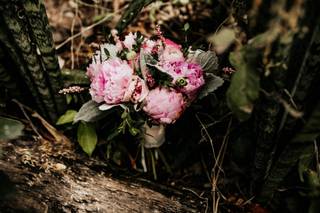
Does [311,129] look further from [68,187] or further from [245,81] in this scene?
[68,187]

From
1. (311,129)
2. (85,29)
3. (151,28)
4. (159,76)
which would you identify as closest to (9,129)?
(159,76)

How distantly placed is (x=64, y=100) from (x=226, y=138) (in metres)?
0.47

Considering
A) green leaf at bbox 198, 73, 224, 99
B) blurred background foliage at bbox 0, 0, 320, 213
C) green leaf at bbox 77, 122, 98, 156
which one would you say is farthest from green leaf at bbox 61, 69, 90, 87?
green leaf at bbox 198, 73, 224, 99

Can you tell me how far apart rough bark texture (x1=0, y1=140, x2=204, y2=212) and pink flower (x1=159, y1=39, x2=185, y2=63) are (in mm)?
334

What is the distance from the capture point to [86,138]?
3.36 feet

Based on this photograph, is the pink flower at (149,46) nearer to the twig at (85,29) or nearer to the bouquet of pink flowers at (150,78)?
the bouquet of pink flowers at (150,78)

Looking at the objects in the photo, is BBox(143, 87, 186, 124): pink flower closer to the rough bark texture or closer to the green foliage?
the green foliage

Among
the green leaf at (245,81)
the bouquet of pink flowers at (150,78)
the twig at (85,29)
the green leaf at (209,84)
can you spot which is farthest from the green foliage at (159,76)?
the twig at (85,29)

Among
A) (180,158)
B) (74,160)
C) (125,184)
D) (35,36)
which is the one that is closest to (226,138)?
(180,158)

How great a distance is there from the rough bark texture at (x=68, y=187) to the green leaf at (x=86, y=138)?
3 cm

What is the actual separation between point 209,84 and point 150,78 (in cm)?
15

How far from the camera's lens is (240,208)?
1.00 meters

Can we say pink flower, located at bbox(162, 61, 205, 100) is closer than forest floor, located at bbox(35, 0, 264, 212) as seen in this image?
Yes

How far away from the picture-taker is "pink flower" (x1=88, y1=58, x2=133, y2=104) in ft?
2.67
